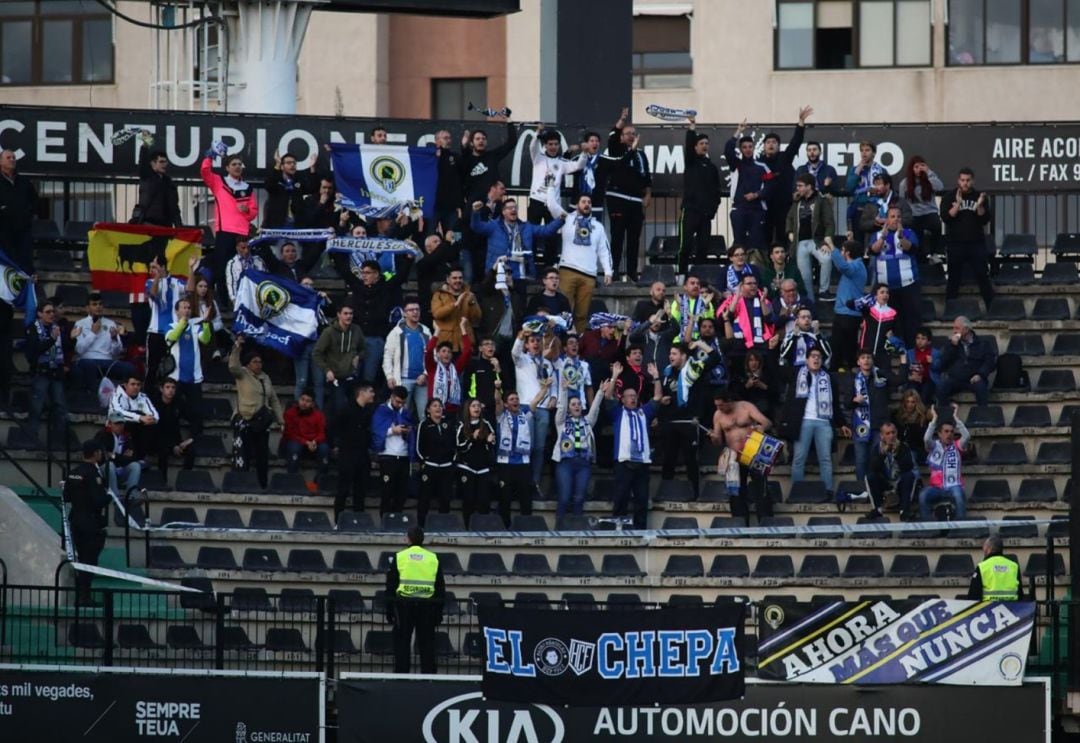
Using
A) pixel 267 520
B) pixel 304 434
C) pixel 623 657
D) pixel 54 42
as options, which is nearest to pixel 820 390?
pixel 623 657

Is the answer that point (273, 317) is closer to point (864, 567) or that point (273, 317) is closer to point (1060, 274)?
point (864, 567)

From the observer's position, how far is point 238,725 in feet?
74.4

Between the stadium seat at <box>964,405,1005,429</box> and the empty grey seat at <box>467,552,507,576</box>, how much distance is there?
19.9 ft

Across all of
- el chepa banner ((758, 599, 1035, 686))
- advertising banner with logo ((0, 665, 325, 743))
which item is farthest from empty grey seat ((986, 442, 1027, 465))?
advertising banner with logo ((0, 665, 325, 743))

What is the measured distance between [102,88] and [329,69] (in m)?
5.22

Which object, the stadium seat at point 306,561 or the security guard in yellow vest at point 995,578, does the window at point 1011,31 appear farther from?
the security guard in yellow vest at point 995,578

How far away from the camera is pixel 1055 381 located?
94.4 feet

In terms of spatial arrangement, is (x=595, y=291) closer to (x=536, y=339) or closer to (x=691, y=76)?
(x=536, y=339)

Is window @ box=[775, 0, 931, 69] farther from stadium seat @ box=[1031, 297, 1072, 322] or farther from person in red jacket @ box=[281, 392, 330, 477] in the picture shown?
person in red jacket @ box=[281, 392, 330, 477]

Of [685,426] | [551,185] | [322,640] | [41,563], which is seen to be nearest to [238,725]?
[322,640]

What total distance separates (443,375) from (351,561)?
96.0 inches

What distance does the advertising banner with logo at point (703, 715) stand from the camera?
74.7 ft

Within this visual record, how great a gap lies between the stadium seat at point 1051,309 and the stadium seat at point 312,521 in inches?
374

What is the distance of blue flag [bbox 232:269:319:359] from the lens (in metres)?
27.8
